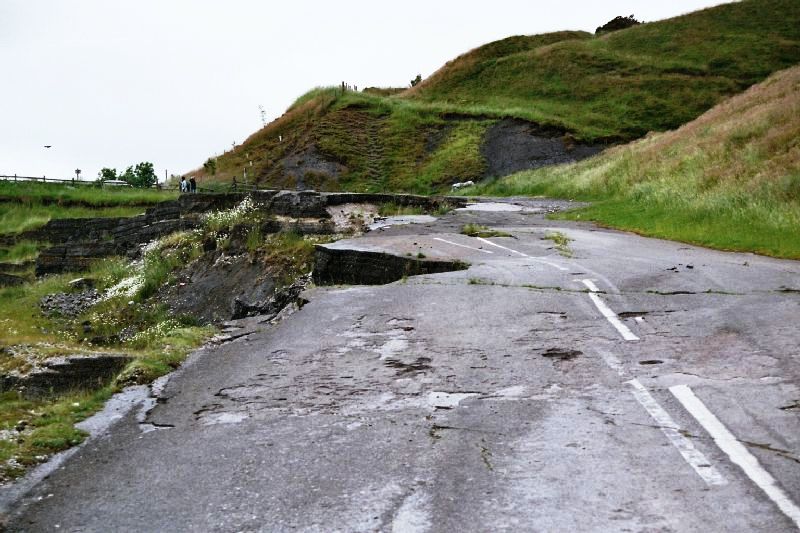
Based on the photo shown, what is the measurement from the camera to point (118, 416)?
22.1 ft

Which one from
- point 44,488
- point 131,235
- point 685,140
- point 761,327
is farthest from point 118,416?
point 131,235

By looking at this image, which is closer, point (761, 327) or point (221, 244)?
point (761, 327)

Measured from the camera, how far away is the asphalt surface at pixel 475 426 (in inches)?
173

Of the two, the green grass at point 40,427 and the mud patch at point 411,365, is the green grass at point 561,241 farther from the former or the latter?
the green grass at point 40,427

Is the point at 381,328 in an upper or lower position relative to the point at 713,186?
lower

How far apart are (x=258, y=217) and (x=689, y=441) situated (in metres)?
22.0

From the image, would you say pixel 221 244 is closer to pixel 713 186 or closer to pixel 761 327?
pixel 713 186

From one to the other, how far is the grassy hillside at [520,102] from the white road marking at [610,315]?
3956cm

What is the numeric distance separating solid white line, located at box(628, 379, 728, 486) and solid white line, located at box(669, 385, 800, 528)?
174 millimetres

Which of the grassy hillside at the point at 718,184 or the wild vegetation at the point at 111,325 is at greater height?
the grassy hillside at the point at 718,184

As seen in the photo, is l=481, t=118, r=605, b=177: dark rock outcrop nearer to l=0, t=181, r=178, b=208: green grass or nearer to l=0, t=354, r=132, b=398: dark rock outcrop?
l=0, t=181, r=178, b=208: green grass

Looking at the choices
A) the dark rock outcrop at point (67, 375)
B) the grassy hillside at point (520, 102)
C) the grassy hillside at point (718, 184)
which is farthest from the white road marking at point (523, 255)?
the grassy hillside at point (520, 102)

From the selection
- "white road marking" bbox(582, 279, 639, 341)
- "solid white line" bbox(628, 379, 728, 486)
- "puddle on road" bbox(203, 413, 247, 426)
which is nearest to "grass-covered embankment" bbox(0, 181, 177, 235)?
"white road marking" bbox(582, 279, 639, 341)

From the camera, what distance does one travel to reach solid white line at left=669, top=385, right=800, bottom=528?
13.7ft
